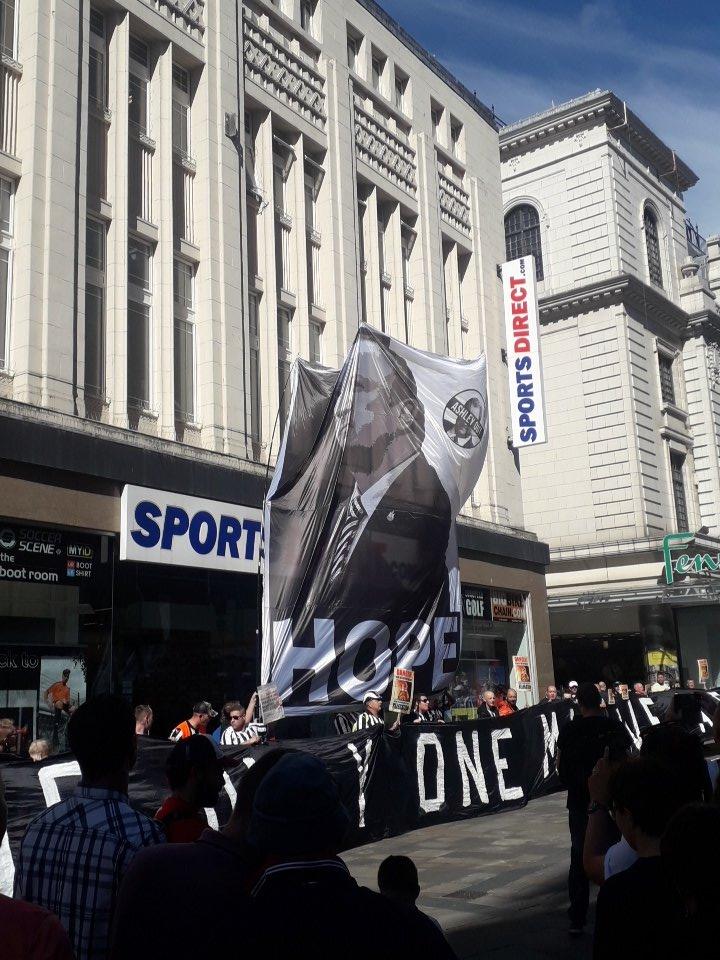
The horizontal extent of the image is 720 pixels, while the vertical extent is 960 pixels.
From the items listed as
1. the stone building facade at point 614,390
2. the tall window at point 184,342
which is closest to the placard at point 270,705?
the tall window at point 184,342

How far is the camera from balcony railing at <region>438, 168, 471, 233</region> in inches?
983

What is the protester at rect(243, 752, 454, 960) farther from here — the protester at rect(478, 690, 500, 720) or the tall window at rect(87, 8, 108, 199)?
the protester at rect(478, 690, 500, 720)

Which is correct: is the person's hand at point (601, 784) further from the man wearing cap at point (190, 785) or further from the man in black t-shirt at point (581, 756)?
the man in black t-shirt at point (581, 756)

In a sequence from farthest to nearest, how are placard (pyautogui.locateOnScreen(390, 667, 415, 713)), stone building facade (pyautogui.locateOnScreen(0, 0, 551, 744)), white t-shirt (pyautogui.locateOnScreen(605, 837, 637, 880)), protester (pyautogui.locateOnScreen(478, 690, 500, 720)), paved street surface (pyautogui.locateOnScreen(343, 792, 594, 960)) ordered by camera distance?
protester (pyautogui.locateOnScreen(478, 690, 500, 720)), stone building facade (pyautogui.locateOnScreen(0, 0, 551, 744)), placard (pyautogui.locateOnScreen(390, 667, 415, 713)), paved street surface (pyautogui.locateOnScreen(343, 792, 594, 960)), white t-shirt (pyautogui.locateOnScreen(605, 837, 637, 880))

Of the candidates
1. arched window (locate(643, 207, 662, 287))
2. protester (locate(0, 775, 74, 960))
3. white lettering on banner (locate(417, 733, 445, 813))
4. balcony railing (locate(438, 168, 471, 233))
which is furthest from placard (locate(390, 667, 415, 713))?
A: arched window (locate(643, 207, 662, 287))

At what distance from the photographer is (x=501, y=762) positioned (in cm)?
1279

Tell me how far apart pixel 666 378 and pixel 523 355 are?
15.7 m

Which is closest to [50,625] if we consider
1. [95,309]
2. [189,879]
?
[95,309]

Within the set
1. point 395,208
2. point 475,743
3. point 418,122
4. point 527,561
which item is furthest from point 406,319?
point 475,743

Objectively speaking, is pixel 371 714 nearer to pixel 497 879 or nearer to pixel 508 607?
pixel 497 879

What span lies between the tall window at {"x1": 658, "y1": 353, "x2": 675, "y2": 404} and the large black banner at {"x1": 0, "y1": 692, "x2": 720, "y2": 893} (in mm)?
25718

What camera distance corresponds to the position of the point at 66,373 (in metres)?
14.1

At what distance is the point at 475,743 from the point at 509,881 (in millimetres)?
3411

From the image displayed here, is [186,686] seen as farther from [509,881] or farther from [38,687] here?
[509,881]
